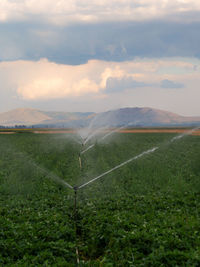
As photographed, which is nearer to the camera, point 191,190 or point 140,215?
point 140,215

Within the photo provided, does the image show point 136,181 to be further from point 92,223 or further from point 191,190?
point 92,223

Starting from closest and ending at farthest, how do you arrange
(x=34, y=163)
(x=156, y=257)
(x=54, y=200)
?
(x=156, y=257) → (x=54, y=200) → (x=34, y=163)

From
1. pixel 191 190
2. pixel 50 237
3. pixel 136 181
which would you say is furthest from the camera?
pixel 136 181

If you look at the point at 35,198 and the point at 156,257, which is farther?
the point at 35,198

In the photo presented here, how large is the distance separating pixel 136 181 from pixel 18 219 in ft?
26.2

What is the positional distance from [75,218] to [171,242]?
3462mm

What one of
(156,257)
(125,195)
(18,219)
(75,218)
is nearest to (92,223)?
(75,218)

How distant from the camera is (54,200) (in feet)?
42.5

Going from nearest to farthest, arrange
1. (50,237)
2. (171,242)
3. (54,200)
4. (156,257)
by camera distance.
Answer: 1. (156,257)
2. (171,242)
3. (50,237)
4. (54,200)

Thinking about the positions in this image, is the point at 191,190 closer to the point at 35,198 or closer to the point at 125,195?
the point at 125,195

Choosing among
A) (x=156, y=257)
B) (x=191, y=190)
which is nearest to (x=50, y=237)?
(x=156, y=257)

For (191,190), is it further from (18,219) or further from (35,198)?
(18,219)

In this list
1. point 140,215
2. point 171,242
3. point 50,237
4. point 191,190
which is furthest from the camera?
point 191,190

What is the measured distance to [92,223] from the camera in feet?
32.2
